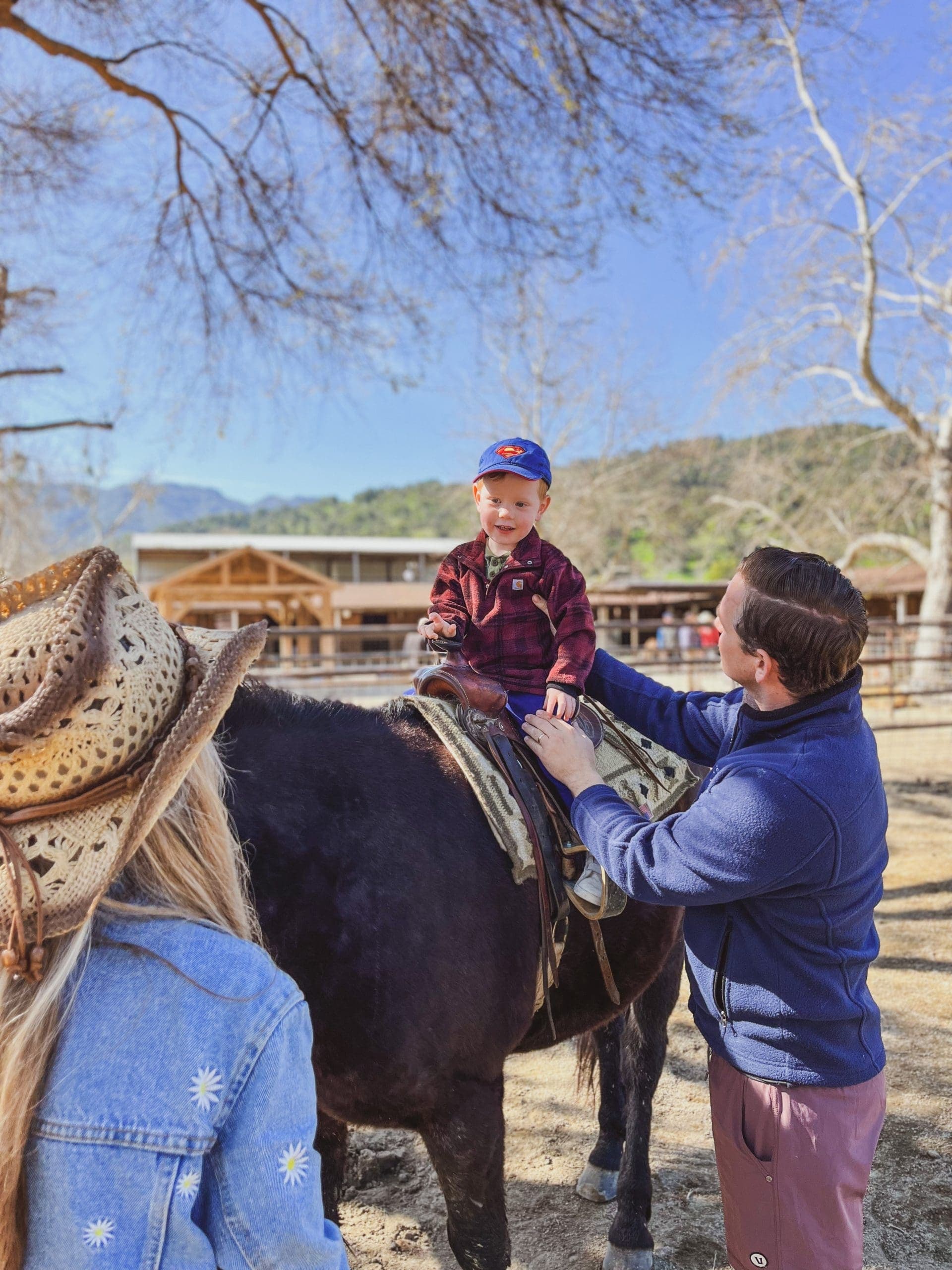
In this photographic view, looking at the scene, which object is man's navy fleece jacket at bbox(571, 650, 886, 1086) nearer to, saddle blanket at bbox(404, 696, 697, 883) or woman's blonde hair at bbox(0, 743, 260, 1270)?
saddle blanket at bbox(404, 696, 697, 883)

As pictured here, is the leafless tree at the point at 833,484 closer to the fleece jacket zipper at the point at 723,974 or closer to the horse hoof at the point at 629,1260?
the horse hoof at the point at 629,1260

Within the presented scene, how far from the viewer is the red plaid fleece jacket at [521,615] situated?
7.34 feet

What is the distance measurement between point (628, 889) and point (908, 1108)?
2250 millimetres

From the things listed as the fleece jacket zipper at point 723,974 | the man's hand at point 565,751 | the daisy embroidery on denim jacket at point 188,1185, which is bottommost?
the fleece jacket zipper at point 723,974

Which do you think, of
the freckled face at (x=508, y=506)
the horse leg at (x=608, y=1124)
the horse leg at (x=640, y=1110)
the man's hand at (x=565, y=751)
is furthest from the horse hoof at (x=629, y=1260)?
the freckled face at (x=508, y=506)

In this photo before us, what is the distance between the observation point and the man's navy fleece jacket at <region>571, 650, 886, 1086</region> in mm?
1436

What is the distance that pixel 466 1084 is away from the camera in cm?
171

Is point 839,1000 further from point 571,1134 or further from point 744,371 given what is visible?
point 744,371

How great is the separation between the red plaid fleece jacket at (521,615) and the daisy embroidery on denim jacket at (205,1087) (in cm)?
151

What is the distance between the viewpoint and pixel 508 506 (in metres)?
2.39

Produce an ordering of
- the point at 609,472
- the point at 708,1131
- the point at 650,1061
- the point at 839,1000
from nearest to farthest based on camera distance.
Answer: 1. the point at 839,1000
2. the point at 650,1061
3. the point at 708,1131
4. the point at 609,472

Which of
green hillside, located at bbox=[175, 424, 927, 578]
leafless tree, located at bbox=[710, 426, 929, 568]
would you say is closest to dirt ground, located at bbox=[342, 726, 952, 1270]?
leafless tree, located at bbox=[710, 426, 929, 568]

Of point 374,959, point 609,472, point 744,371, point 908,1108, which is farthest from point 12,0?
point 609,472

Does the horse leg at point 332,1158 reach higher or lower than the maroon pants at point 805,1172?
lower
